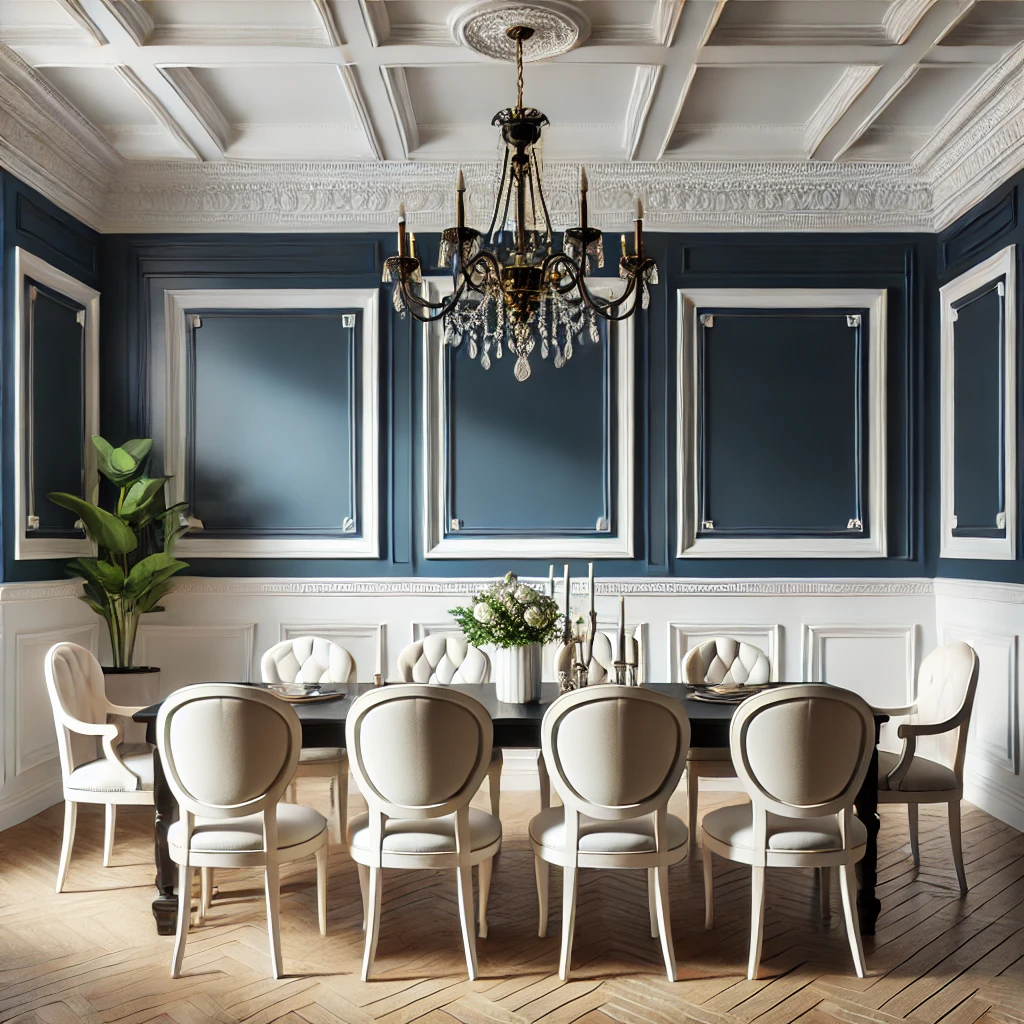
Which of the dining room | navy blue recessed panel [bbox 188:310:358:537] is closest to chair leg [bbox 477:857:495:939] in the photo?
the dining room

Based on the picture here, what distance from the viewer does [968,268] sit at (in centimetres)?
529

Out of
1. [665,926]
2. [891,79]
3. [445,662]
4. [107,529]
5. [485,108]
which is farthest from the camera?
[107,529]

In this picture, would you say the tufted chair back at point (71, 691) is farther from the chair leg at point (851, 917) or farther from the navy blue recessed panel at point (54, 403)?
the chair leg at point (851, 917)

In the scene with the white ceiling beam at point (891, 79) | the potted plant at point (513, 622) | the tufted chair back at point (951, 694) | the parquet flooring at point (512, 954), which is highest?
the white ceiling beam at point (891, 79)

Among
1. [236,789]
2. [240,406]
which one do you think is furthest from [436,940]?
[240,406]

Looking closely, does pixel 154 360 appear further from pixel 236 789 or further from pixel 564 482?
pixel 236 789

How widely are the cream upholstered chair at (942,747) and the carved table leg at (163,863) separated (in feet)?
8.47

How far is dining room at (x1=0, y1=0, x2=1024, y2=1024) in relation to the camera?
10.1 feet

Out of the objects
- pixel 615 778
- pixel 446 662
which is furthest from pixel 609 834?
pixel 446 662

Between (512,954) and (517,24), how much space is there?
346 cm

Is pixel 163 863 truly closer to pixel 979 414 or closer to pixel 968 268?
pixel 979 414

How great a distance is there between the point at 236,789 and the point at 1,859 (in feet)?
6.14

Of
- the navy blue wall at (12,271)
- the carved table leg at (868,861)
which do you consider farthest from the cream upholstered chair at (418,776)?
the navy blue wall at (12,271)

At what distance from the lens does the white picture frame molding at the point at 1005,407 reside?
15.6 feet
